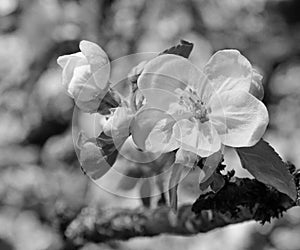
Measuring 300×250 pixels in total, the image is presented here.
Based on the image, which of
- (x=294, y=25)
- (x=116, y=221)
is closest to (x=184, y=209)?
(x=116, y=221)

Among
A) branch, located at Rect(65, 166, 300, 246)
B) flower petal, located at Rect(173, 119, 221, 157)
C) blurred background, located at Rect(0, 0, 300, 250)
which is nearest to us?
flower petal, located at Rect(173, 119, 221, 157)

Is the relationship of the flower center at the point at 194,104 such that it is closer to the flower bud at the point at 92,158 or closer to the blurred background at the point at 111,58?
the flower bud at the point at 92,158

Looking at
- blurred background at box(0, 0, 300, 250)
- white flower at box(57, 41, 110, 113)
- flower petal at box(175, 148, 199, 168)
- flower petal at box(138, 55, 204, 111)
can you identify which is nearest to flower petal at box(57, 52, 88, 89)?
white flower at box(57, 41, 110, 113)

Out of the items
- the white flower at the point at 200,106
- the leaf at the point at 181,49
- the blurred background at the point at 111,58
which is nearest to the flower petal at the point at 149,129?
the white flower at the point at 200,106

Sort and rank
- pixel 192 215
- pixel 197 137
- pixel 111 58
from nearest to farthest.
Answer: pixel 197 137
pixel 192 215
pixel 111 58

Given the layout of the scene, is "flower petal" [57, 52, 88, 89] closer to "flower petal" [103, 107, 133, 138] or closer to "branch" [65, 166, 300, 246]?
"flower petal" [103, 107, 133, 138]

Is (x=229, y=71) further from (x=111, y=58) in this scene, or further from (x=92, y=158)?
(x=111, y=58)

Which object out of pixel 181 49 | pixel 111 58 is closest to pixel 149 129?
pixel 181 49
